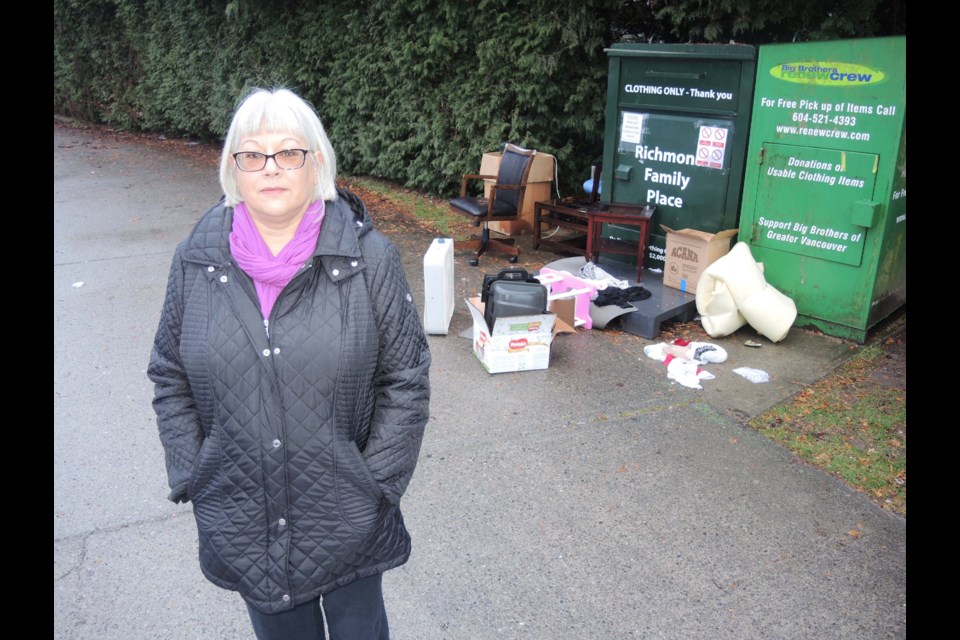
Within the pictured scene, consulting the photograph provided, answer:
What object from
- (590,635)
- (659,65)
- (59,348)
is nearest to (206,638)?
(590,635)

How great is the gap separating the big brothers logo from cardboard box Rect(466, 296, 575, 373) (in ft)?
8.50

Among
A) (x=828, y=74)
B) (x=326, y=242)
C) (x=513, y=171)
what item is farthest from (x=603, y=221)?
(x=326, y=242)

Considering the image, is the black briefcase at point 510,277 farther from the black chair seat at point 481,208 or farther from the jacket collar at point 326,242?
the jacket collar at point 326,242

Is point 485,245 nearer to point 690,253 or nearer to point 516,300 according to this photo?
point 690,253

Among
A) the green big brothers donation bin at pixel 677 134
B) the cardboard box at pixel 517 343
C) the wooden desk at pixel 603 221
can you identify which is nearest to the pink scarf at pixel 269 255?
the cardboard box at pixel 517 343

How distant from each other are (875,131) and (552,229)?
14.5ft

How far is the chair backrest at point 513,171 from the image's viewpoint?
8.02 m

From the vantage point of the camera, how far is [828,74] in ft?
18.1

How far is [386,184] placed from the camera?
39.3 ft

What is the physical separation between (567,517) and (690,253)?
10.8 feet

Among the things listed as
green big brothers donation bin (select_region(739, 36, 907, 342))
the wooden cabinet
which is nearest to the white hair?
green big brothers donation bin (select_region(739, 36, 907, 342))

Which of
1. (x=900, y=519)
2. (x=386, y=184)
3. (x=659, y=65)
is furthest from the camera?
(x=386, y=184)

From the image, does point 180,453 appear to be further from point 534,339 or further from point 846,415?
point 846,415

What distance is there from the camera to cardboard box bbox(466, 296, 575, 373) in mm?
5234
